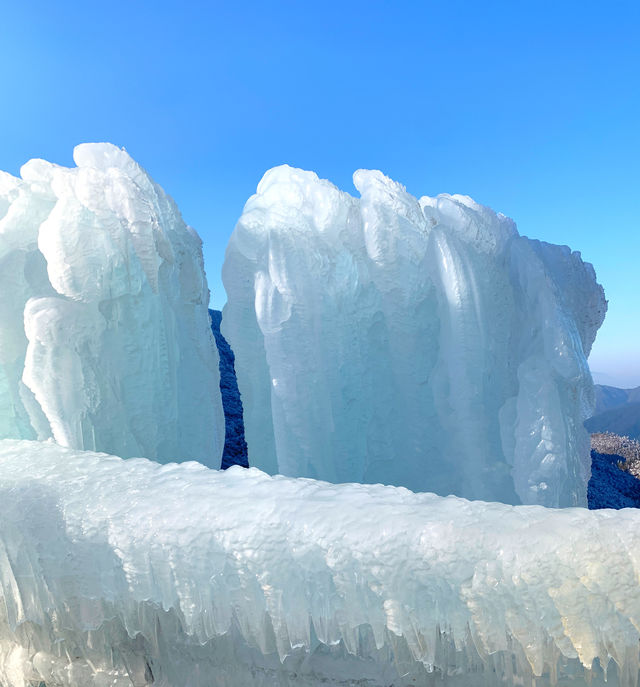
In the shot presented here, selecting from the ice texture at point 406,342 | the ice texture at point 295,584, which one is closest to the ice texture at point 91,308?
the ice texture at point 406,342

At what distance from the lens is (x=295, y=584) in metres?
1.80

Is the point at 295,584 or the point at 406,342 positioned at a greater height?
the point at 406,342

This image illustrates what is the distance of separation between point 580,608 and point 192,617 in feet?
3.75

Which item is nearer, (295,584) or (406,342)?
(295,584)

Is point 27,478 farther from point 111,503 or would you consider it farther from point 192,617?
point 192,617

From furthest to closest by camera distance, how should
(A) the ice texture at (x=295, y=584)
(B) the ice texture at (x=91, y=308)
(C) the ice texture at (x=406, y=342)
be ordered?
1. (C) the ice texture at (x=406, y=342)
2. (B) the ice texture at (x=91, y=308)
3. (A) the ice texture at (x=295, y=584)

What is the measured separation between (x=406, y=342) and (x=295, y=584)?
98.2 inches

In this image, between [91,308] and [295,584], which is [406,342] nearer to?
[91,308]

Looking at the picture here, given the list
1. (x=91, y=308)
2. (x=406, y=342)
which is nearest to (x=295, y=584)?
(x=91, y=308)

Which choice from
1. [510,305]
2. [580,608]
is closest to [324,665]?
[580,608]

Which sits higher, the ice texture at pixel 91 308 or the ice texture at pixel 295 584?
the ice texture at pixel 91 308

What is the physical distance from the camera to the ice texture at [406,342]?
3.86 meters

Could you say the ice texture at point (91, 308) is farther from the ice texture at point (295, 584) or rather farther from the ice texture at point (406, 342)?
the ice texture at point (295, 584)

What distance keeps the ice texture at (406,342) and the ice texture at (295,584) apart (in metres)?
1.75
